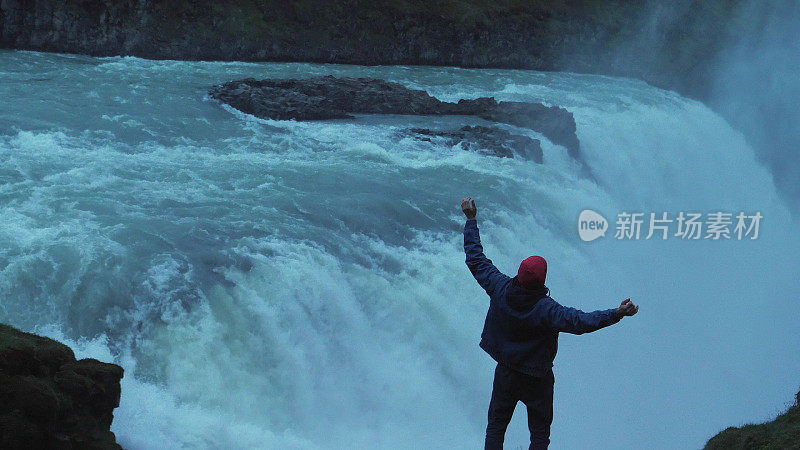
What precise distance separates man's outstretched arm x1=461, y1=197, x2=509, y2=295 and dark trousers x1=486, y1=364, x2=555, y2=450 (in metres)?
0.66

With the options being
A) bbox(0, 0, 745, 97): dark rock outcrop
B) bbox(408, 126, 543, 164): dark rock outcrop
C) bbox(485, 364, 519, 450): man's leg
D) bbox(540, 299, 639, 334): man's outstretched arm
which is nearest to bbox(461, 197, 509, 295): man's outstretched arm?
bbox(540, 299, 639, 334): man's outstretched arm

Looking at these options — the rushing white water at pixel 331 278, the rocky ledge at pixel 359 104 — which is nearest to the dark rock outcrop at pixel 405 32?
the rushing white water at pixel 331 278

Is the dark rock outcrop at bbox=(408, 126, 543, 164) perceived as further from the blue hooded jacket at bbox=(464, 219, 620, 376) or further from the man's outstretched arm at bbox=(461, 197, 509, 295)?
the blue hooded jacket at bbox=(464, 219, 620, 376)

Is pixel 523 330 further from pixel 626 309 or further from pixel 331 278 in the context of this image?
pixel 331 278

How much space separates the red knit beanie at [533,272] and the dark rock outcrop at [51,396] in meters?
4.11

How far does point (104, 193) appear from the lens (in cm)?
1518

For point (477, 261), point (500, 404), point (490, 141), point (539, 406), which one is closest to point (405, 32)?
point (490, 141)

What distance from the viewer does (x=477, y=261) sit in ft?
21.7

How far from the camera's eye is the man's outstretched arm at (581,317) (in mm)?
5695

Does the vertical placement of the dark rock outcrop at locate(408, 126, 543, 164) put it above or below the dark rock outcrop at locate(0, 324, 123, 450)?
above

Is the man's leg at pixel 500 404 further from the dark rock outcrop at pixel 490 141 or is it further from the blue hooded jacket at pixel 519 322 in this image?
the dark rock outcrop at pixel 490 141

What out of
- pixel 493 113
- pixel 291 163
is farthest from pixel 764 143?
pixel 291 163

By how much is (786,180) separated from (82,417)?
38978 mm

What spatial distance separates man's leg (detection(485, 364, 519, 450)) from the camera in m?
6.58
